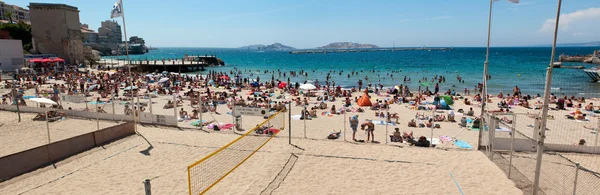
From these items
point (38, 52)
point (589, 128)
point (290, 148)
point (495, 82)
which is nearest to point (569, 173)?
point (290, 148)

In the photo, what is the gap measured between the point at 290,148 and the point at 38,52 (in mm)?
57981

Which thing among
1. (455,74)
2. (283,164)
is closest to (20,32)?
(283,164)

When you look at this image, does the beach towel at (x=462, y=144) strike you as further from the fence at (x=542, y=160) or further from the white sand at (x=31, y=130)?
the white sand at (x=31, y=130)

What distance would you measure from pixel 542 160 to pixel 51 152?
1349 cm

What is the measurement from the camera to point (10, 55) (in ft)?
130

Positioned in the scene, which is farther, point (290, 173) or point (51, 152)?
point (51, 152)

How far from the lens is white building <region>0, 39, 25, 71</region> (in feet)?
127

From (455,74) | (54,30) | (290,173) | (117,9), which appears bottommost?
(290,173)

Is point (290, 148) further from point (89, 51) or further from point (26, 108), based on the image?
point (89, 51)

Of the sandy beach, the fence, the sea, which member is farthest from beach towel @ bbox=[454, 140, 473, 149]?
the sea

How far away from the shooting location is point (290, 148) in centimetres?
1074

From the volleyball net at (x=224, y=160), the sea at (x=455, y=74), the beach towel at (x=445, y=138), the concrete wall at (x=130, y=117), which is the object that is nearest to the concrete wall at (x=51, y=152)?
the concrete wall at (x=130, y=117)

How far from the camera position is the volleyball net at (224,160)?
7.27 meters

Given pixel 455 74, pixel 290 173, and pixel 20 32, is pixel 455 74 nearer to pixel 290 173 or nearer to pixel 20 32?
pixel 290 173
